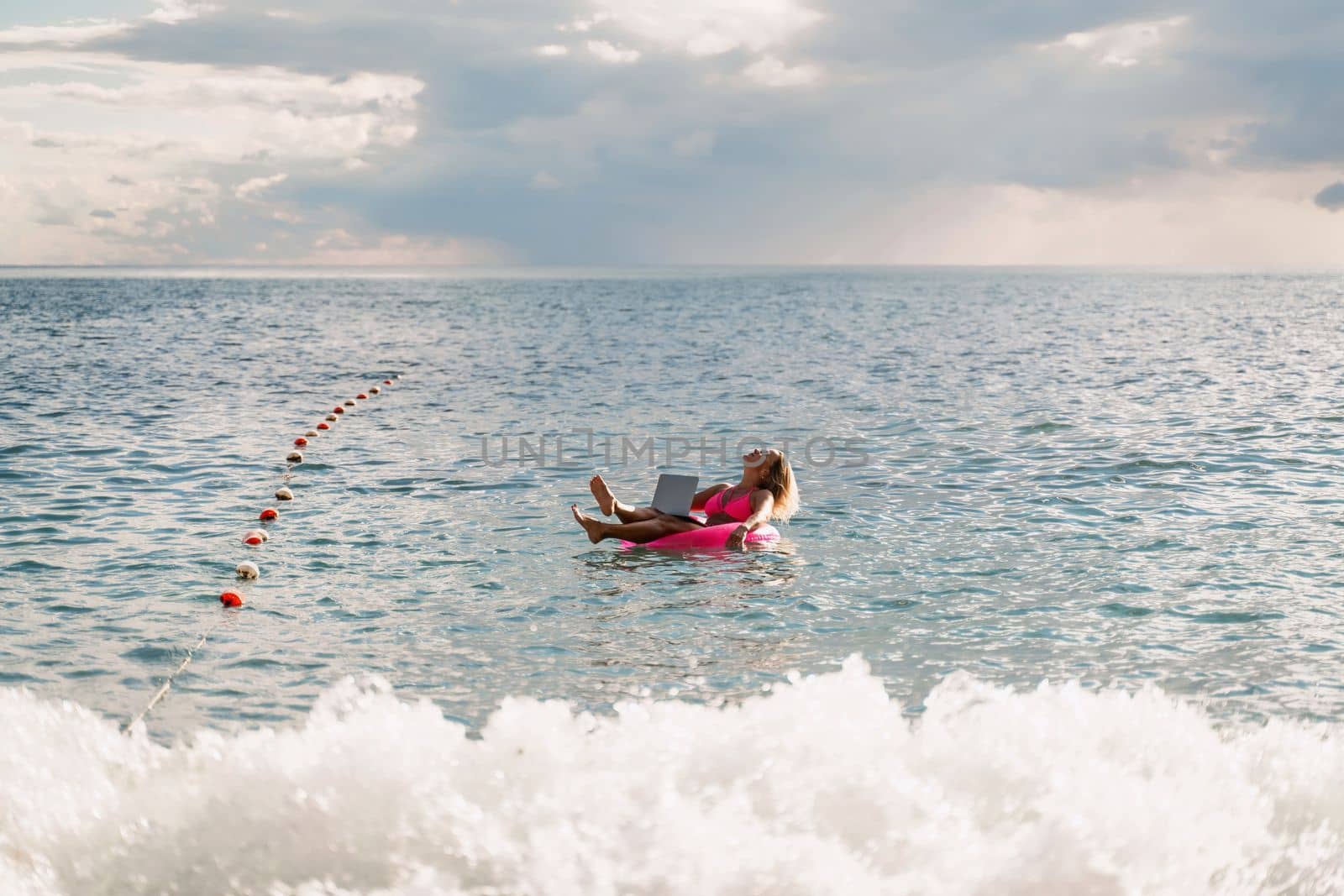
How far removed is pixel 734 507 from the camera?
1326 centimetres

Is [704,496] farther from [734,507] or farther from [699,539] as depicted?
[699,539]

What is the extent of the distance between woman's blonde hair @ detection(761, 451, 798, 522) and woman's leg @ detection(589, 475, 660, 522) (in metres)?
1.46

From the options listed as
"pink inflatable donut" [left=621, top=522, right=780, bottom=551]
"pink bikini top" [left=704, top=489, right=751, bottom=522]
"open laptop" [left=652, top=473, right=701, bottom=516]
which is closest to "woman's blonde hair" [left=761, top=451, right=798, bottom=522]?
"pink bikini top" [left=704, top=489, right=751, bottom=522]

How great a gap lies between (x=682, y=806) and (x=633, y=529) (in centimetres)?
673

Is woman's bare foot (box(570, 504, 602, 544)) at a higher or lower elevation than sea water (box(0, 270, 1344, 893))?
higher

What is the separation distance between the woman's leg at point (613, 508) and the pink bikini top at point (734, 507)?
2.79ft

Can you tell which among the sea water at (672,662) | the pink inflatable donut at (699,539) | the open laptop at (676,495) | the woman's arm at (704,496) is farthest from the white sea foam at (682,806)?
the woman's arm at (704,496)

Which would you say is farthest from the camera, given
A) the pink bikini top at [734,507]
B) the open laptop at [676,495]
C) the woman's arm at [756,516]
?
the pink bikini top at [734,507]

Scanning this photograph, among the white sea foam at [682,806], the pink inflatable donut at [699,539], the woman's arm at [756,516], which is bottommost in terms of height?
the white sea foam at [682,806]

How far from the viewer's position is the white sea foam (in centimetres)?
579

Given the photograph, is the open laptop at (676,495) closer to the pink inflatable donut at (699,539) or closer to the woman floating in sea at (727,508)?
the woman floating in sea at (727,508)

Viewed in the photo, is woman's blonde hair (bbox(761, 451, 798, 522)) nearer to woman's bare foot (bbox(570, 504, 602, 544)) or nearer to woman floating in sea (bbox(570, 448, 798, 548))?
woman floating in sea (bbox(570, 448, 798, 548))

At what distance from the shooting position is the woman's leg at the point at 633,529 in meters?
12.7

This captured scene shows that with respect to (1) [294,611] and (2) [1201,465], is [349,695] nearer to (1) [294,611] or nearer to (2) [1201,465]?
(1) [294,611]
